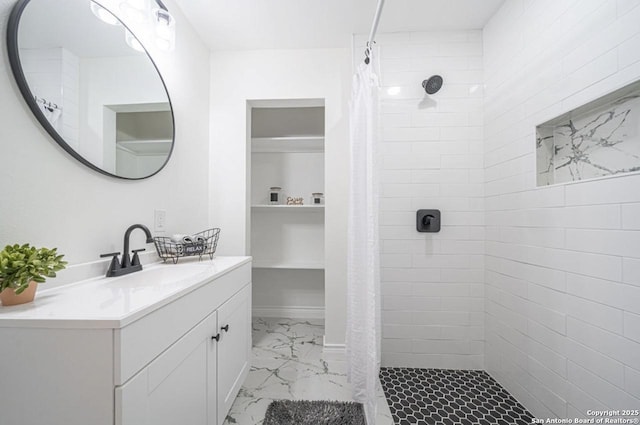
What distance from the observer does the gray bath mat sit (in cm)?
131

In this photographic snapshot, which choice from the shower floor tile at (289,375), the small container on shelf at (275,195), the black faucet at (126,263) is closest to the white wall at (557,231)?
the shower floor tile at (289,375)

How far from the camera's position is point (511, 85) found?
1.50m

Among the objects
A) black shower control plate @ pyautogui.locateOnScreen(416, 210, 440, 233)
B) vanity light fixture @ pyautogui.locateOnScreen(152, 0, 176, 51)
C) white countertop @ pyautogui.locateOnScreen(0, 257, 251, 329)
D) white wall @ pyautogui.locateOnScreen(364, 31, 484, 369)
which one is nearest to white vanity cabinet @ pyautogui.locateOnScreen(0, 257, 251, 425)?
white countertop @ pyautogui.locateOnScreen(0, 257, 251, 329)

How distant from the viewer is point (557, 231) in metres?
1.19

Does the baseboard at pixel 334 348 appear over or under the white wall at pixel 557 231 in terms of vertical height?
under

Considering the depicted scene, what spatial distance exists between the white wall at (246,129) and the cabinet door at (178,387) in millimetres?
991

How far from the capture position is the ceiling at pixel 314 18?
1554mm

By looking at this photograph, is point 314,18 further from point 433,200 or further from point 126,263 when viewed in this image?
point 126,263

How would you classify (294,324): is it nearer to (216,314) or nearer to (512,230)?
(216,314)

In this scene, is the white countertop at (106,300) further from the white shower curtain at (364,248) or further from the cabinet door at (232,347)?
the white shower curtain at (364,248)

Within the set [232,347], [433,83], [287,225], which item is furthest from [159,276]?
[433,83]

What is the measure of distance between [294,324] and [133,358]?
2.05m

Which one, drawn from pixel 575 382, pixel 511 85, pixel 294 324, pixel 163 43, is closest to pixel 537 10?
pixel 511 85

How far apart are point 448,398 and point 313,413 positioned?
810 millimetres
